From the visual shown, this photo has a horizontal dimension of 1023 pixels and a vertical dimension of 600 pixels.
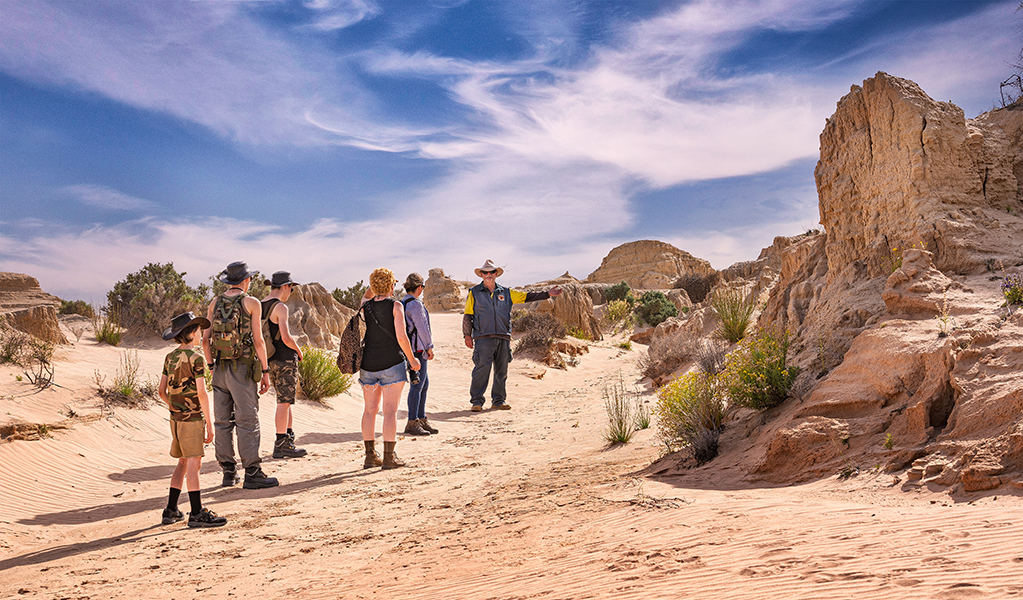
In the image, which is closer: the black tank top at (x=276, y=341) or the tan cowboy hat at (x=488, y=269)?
the black tank top at (x=276, y=341)

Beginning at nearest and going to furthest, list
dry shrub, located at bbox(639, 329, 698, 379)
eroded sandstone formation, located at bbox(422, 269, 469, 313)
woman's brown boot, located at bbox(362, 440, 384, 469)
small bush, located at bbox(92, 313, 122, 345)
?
woman's brown boot, located at bbox(362, 440, 384, 469)
dry shrub, located at bbox(639, 329, 698, 379)
small bush, located at bbox(92, 313, 122, 345)
eroded sandstone formation, located at bbox(422, 269, 469, 313)

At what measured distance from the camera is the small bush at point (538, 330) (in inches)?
708

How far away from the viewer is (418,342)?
7395 millimetres

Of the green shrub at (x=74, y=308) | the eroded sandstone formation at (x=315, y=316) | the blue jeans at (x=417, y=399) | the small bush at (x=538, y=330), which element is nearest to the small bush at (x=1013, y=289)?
the blue jeans at (x=417, y=399)

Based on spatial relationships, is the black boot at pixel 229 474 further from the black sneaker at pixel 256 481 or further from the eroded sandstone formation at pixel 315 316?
the eroded sandstone formation at pixel 315 316

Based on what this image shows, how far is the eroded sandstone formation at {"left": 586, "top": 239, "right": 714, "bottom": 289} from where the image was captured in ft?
204

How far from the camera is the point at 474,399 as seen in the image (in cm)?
1162

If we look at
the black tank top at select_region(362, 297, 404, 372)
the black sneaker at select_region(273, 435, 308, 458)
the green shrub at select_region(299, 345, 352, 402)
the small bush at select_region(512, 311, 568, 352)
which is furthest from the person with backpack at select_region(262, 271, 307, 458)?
the small bush at select_region(512, 311, 568, 352)

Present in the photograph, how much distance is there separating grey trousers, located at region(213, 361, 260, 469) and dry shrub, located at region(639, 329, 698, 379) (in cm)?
844

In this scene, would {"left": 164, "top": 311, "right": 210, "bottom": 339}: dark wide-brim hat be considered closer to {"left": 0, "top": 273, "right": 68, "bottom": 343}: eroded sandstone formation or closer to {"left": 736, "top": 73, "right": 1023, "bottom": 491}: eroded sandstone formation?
{"left": 736, "top": 73, "right": 1023, "bottom": 491}: eroded sandstone formation

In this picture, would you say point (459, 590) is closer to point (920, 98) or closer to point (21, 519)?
point (21, 519)

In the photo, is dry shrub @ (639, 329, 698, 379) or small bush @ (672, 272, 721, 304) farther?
small bush @ (672, 272, 721, 304)

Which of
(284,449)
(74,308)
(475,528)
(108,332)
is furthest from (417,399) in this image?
(74,308)

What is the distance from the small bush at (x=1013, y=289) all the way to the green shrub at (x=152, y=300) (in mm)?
15247
